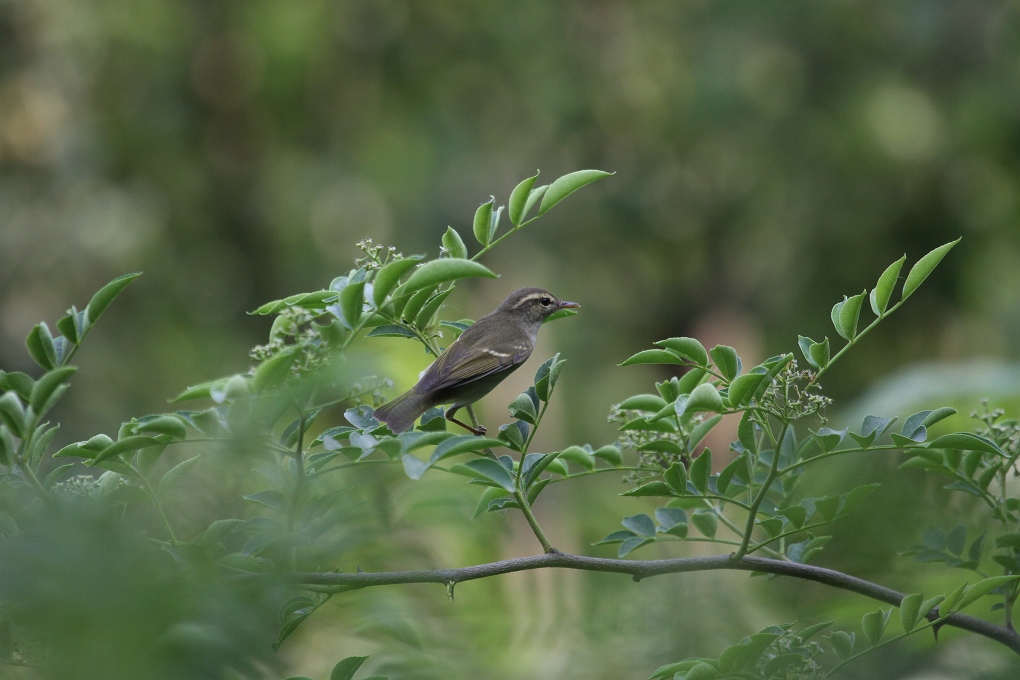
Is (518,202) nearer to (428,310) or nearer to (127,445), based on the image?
(428,310)

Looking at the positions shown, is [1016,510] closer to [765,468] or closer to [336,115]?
[765,468]

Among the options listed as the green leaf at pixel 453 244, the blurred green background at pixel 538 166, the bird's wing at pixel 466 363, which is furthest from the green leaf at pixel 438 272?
the blurred green background at pixel 538 166

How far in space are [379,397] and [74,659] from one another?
1134 millimetres

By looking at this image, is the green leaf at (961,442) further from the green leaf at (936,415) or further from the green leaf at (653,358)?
→ the green leaf at (653,358)

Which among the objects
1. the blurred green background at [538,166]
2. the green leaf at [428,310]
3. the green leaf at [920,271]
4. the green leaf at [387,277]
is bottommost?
the blurred green background at [538,166]

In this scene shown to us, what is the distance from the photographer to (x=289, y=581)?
889mm

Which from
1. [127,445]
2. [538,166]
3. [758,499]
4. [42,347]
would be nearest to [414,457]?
[127,445]

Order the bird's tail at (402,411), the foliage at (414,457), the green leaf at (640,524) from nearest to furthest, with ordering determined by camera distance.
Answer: the foliage at (414,457), the green leaf at (640,524), the bird's tail at (402,411)

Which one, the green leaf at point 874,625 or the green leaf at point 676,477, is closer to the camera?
the green leaf at point 874,625

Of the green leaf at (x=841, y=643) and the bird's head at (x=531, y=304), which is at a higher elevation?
the green leaf at (x=841, y=643)

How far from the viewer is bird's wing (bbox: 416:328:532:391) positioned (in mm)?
2731

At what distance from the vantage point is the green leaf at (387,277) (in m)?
1.50

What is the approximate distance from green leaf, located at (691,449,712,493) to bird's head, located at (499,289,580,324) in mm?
2067

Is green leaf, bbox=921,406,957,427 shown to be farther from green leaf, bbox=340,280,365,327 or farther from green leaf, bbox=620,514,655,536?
green leaf, bbox=340,280,365,327
